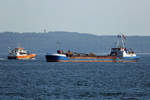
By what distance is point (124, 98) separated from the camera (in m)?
49.4

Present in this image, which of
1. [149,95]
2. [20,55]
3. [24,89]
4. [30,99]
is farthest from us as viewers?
[20,55]

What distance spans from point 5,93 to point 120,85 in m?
16.6

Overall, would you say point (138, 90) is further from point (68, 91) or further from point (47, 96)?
point (47, 96)

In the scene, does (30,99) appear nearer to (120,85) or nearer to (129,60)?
(120,85)

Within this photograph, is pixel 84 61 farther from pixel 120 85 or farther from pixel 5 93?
pixel 5 93

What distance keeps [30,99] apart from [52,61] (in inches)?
3491

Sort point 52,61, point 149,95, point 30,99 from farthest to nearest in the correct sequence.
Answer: point 52,61, point 149,95, point 30,99

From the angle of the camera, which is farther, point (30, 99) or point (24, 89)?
point (24, 89)

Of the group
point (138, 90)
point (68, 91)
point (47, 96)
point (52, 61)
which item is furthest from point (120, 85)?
point (52, 61)

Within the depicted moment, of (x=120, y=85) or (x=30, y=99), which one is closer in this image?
(x=30, y=99)

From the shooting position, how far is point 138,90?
56.2 m

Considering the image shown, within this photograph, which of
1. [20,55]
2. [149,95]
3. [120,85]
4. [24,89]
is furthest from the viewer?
[20,55]

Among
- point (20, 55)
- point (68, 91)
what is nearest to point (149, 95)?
point (68, 91)

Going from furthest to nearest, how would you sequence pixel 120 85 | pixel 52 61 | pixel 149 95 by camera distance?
pixel 52 61, pixel 120 85, pixel 149 95
